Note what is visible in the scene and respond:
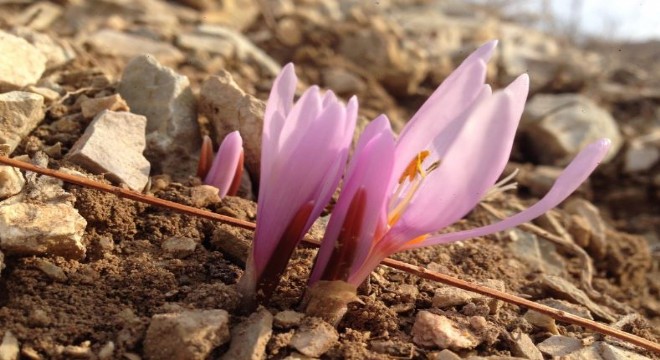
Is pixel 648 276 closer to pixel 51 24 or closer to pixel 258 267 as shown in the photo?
pixel 258 267

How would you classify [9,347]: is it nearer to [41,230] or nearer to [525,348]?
[41,230]

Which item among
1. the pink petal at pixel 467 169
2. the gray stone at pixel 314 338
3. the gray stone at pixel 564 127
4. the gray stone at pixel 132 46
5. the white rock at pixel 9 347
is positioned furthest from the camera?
the gray stone at pixel 564 127

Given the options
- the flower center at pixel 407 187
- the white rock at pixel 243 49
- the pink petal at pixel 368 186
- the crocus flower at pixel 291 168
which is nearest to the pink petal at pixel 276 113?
the crocus flower at pixel 291 168

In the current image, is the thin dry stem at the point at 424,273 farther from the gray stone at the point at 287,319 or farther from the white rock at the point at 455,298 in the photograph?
the gray stone at the point at 287,319

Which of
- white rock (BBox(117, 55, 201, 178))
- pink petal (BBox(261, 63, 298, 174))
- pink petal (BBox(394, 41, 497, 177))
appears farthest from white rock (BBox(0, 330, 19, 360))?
white rock (BBox(117, 55, 201, 178))

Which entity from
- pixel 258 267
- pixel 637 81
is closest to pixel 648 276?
pixel 258 267

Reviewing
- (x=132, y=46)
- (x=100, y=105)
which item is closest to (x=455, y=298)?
(x=100, y=105)
